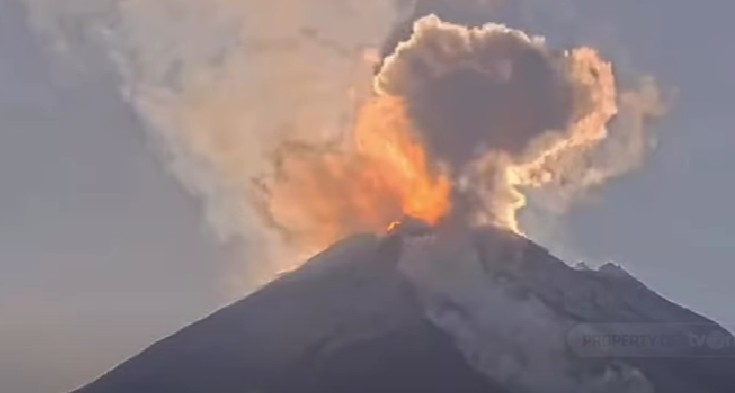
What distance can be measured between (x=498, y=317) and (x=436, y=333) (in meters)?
8.28

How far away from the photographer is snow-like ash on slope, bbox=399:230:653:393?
170 meters

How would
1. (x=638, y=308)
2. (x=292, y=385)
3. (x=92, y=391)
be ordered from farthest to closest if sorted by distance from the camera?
(x=638, y=308)
(x=92, y=391)
(x=292, y=385)

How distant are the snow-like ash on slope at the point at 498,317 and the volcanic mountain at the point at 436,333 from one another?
0.56 feet

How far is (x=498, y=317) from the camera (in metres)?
178

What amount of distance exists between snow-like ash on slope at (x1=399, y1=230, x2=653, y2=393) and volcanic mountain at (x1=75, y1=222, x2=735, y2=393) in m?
0.17

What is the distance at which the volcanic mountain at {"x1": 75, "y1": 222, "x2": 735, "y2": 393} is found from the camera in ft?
547

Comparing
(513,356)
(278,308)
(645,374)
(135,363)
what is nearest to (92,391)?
(135,363)

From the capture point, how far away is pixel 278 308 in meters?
182

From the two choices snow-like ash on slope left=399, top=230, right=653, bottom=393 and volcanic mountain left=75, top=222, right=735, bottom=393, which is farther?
snow-like ash on slope left=399, top=230, right=653, bottom=393

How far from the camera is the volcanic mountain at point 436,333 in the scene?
16662cm

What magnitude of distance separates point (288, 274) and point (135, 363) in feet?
66.8

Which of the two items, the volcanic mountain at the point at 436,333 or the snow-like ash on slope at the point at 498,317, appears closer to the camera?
the volcanic mountain at the point at 436,333

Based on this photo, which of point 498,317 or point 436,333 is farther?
point 498,317

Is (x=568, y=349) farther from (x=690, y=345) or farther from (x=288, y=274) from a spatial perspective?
(x=288, y=274)
